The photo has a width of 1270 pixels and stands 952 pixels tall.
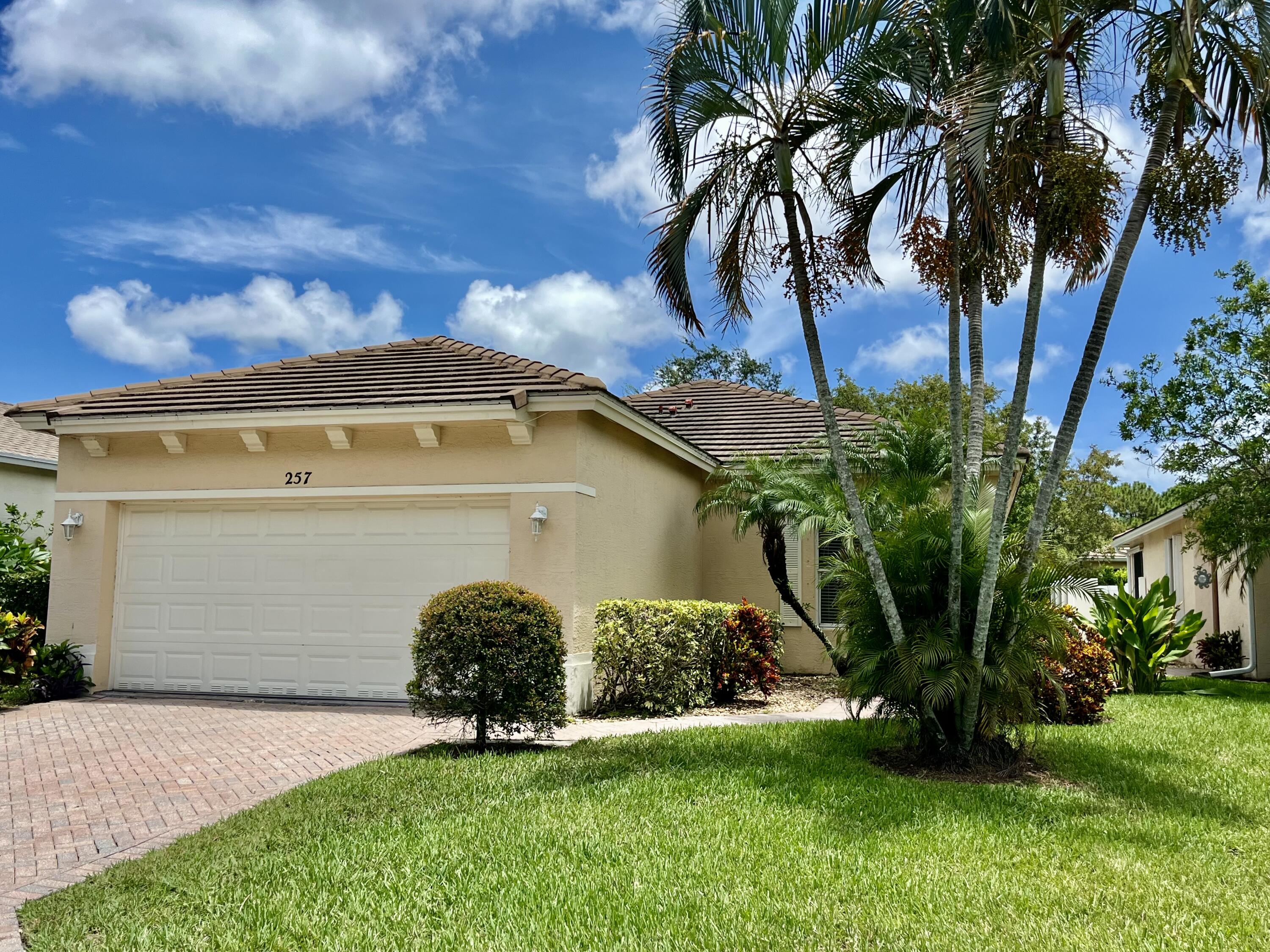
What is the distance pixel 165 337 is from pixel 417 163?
18.2 m

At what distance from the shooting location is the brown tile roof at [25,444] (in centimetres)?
1755

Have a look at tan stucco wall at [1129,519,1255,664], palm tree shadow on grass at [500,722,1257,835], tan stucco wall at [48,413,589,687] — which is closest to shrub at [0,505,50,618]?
tan stucco wall at [48,413,589,687]

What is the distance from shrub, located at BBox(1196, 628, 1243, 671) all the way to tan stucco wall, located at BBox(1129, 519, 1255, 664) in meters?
0.17

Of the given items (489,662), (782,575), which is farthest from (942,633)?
(782,575)

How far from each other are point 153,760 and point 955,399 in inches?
297

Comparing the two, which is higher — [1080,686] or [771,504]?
[771,504]

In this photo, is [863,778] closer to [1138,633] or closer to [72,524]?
[1138,633]

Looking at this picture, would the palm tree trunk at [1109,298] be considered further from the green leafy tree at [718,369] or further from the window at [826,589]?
the green leafy tree at [718,369]

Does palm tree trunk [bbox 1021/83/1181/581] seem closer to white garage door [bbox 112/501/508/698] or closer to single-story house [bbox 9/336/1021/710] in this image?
single-story house [bbox 9/336/1021/710]

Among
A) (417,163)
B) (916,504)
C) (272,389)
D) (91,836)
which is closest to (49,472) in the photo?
(272,389)

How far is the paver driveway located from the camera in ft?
18.0

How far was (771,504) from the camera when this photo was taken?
1345 cm

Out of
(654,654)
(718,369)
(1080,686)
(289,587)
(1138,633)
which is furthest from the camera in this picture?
(718,369)

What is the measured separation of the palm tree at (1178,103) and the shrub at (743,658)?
5127 mm
